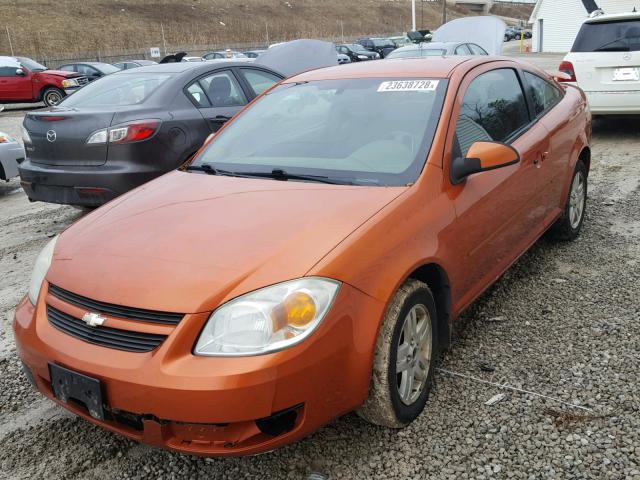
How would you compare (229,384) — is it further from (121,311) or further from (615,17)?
(615,17)

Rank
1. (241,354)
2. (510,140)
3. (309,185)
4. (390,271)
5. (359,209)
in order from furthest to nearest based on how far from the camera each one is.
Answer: (510,140)
(309,185)
(359,209)
(390,271)
(241,354)

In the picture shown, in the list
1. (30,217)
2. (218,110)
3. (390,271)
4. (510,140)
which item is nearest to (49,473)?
(390,271)

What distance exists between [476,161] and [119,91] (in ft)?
13.9

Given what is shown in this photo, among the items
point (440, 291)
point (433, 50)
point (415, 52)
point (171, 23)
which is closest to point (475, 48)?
point (433, 50)

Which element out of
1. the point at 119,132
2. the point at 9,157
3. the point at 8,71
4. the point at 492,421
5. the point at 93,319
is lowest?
the point at 492,421

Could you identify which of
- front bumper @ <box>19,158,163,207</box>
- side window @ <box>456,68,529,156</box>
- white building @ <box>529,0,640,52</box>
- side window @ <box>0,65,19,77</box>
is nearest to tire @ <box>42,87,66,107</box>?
side window @ <box>0,65,19,77</box>

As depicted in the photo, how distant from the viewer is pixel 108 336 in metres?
2.21

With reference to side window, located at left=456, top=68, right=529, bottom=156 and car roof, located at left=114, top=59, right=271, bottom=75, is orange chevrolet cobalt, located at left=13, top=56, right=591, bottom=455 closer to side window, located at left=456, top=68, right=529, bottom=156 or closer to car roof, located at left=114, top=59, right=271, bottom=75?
side window, located at left=456, top=68, right=529, bottom=156

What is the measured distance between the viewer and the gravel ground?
244 centimetres

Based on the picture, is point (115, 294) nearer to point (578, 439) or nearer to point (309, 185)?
point (309, 185)

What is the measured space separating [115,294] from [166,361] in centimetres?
37

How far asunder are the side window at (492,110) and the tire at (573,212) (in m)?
0.92

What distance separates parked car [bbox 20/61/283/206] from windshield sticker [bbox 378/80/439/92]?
8.82 ft

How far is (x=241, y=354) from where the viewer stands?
2.06m
